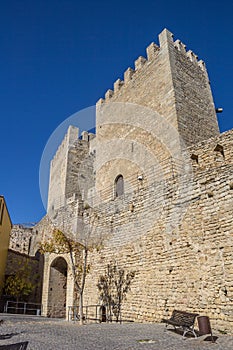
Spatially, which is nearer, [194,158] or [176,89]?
[194,158]

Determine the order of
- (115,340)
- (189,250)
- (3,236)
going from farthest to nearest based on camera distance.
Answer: (3,236) < (189,250) < (115,340)

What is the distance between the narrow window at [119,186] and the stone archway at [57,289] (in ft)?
13.6

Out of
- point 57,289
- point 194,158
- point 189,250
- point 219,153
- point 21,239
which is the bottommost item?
point 57,289

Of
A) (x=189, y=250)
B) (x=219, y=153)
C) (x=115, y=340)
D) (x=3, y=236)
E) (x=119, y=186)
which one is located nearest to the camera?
(x=115, y=340)

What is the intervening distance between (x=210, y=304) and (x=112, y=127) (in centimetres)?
1181

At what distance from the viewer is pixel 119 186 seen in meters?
14.2

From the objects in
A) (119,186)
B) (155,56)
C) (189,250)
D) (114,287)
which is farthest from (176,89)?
(114,287)

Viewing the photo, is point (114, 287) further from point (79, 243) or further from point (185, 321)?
point (185, 321)

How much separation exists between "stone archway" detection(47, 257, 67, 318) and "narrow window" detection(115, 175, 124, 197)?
4136 millimetres

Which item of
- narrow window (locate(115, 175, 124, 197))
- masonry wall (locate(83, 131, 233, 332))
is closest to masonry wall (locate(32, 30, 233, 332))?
masonry wall (locate(83, 131, 233, 332))

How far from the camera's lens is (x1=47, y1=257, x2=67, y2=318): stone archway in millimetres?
12977

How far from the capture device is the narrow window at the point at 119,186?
1396 centimetres

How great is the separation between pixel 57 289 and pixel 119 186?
5.84 metres

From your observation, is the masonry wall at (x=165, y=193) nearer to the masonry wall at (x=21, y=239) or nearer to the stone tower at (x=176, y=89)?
the stone tower at (x=176, y=89)
